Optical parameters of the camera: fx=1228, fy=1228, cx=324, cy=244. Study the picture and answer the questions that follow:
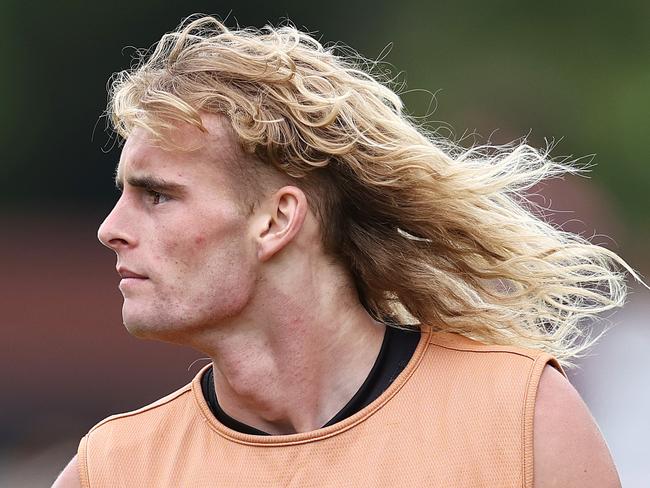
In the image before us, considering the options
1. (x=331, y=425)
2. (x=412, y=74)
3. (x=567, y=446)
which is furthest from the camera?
(x=412, y=74)

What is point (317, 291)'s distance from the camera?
2.51 metres

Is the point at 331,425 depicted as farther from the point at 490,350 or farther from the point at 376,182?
the point at 376,182

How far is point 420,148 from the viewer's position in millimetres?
2594

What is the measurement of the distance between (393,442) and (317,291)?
358mm

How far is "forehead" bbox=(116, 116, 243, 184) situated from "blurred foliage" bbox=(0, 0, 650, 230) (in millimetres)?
4356

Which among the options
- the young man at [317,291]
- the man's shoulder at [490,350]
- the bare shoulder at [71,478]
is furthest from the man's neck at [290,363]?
the bare shoulder at [71,478]

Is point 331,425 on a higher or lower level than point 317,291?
lower

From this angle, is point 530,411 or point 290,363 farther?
point 290,363

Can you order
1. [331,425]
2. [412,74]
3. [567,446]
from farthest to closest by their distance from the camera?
[412,74] < [331,425] < [567,446]

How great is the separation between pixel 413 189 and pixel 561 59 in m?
5.11

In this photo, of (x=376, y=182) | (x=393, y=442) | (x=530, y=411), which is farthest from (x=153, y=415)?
(x=530, y=411)

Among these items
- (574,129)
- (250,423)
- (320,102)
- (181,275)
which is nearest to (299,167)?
(320,102)

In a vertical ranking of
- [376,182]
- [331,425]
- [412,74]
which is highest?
[412,74]

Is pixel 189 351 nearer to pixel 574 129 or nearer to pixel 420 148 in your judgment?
pixel 574 129
